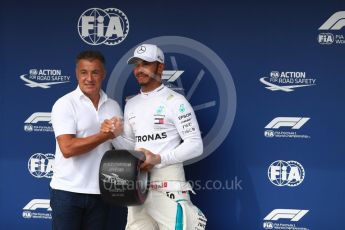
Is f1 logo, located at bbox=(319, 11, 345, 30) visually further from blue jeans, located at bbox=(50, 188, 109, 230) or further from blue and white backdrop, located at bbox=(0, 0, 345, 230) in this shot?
blue jeans, located at bbox=(50, 188, 109, 230)

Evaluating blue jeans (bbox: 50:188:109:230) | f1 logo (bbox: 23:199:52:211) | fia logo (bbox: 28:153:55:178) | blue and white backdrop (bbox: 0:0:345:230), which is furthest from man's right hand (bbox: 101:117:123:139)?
f1 logo (bbox: 23:199:52:211)

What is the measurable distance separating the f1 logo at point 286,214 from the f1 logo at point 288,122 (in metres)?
0.60

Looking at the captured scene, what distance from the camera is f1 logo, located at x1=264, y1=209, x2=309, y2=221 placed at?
3.36 meters

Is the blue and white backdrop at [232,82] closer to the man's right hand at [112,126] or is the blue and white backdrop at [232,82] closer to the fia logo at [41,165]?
the fia logo at [41,165]

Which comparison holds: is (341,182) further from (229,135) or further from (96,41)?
(96,41)

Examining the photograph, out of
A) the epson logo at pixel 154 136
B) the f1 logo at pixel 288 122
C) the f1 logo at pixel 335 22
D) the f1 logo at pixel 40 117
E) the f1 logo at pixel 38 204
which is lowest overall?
the f1 logo at pixel 38 204

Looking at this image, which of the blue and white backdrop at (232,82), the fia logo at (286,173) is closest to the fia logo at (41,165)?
the blue and white backdrop at (232,82)

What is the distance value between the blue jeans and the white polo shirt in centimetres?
5

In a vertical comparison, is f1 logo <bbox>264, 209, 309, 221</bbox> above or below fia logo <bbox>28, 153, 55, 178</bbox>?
below

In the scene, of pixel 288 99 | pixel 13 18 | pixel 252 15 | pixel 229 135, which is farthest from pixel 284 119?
pixel 13 18

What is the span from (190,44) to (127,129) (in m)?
0.86

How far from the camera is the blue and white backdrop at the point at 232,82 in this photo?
3.32m

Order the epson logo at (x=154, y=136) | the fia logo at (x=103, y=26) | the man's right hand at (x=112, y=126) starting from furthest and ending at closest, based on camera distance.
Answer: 1. the fia logo at (x=103, y=26)
2. the epson logo at (x=154, y=136)
3. the man's right hand at (x=112, y=126)

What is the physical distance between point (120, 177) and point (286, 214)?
1.41 m
